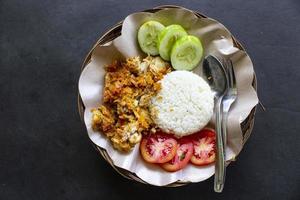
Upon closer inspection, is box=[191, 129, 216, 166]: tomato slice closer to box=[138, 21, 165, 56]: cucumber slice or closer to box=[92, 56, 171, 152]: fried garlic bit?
box=[92, 56, 171, 152]: fried garlic bit

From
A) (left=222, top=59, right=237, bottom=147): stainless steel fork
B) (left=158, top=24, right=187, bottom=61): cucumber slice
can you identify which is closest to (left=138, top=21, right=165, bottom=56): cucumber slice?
(left=158, top=24, right=187, bottom=61): cucumber slice

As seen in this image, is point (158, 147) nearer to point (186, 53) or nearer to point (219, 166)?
point (219, 166)

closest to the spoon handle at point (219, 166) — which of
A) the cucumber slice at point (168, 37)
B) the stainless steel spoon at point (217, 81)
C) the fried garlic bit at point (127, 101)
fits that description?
the stainless steel spoon at point (217, 81)

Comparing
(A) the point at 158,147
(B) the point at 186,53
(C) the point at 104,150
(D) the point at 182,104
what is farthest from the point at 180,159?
(B) the point at 186,53

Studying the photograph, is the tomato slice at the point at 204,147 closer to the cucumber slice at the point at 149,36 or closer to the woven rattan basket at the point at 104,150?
the woven rattan basket at the point at 104,150

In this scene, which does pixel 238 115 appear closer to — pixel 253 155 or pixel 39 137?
pixel 253 155

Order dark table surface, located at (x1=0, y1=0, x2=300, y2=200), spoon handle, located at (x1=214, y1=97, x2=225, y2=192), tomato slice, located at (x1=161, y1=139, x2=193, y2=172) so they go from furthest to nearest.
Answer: dark table surface, located at (x1=0, y1=0, x2=300, y2=200)
tomato slice, located at (x1=161, y1=139, x2=193, y2=172)
spoon handle, located at (x1=214, y1=97, x2=225, y2=192)

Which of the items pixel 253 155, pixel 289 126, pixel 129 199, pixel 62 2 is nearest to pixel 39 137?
pixel 129 199
